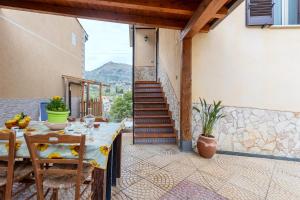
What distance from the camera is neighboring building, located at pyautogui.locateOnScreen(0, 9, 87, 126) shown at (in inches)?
132

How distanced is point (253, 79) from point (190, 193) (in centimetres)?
252

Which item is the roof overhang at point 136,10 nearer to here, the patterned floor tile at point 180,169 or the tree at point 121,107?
the patterned floor tile at point 180,169

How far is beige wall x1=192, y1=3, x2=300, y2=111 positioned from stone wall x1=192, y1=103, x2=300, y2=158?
165 mm

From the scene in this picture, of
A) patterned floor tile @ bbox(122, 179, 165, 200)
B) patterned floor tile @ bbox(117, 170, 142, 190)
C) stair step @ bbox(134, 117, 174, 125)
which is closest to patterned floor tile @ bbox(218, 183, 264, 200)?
patterned floor tile @ bbox(122, 179, 165, 200)

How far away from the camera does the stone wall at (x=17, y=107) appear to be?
10.8 feet

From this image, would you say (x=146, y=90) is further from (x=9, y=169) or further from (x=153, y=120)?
(x=9, y=169)

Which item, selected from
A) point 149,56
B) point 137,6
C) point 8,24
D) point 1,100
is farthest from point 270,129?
point 149,56

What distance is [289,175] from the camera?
104 inches

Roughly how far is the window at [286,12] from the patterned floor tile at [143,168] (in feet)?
11.9

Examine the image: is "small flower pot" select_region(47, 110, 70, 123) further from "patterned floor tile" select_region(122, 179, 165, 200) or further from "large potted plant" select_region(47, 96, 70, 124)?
"patterned floor tile" select_region(122, 179, 165, 200)

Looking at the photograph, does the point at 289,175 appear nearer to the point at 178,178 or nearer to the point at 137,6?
the point at 178,178

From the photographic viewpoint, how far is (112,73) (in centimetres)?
1080

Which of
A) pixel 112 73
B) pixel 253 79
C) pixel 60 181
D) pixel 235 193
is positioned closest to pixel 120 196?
pixel 60 181

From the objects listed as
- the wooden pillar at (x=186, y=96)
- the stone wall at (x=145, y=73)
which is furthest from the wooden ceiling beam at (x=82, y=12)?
the stone wall at (x=145, y=73)
